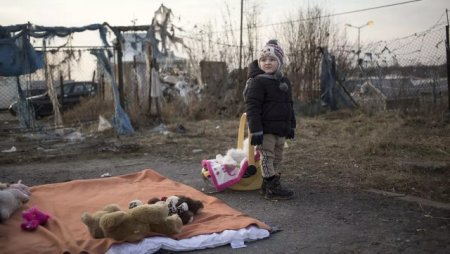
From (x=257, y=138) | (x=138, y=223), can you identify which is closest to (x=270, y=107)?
(x=257, y=138)

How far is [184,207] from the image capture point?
12.6ft

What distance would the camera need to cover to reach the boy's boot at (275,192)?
468cm

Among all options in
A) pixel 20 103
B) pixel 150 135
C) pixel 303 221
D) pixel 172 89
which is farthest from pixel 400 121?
pixel 172 89

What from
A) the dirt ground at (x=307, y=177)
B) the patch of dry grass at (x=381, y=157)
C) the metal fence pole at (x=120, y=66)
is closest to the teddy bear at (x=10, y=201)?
the dirt ground at (x=307, y=177)

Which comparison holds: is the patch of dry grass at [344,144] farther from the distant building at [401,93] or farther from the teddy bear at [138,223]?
the teddy bear at [138,223]

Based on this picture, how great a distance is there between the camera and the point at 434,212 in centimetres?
394

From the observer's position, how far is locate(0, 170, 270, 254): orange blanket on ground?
326 cm

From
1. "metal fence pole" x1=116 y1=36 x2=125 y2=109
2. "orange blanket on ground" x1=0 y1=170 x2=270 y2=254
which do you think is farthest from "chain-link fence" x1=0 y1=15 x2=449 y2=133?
"orange blanket on ground" x1=0 y1=170 x2=270 y2=254

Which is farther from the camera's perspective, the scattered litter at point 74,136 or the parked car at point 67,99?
the parked car at point 67,99

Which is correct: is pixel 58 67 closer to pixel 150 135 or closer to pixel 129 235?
pixel 150 135

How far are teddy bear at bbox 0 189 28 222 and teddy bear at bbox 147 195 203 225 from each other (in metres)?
1.33

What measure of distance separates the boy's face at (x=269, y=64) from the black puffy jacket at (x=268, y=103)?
→ 6 centimetres

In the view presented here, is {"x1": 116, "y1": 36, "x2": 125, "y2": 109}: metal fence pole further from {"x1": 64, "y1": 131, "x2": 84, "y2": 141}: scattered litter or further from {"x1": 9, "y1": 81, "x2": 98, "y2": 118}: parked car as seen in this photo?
{"x1": 9, "y1": 81, "x2": 98, "y2": 118}: parked car

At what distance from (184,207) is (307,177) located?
92.7 inches
